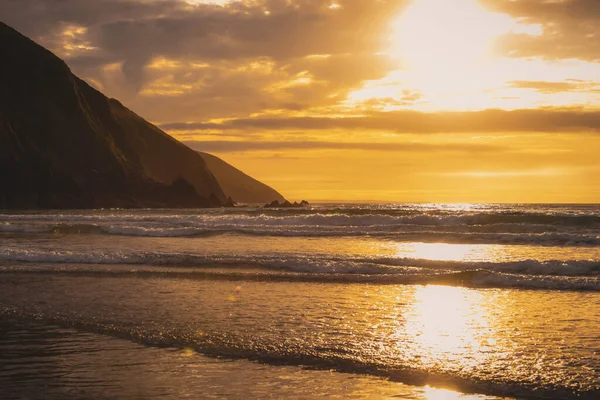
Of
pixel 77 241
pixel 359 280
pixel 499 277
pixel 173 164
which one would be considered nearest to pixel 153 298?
pixel 359 280

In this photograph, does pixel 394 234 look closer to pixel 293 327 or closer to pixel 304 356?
pixel 293 327

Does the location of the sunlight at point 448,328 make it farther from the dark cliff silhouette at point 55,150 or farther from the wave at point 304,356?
the dark cliff silhouette at point 55,150

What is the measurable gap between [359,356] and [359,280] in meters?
7.88

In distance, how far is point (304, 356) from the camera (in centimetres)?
898

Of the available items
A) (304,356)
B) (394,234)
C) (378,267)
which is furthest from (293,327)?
(394,234)

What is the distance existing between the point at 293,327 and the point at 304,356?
68.4 inches

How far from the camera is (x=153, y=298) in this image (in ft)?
44.9

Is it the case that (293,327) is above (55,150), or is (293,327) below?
below

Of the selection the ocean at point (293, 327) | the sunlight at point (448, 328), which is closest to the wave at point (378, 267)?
the ocean at point (293, 327)

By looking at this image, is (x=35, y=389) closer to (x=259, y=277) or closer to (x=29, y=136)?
(x=259, y=277)

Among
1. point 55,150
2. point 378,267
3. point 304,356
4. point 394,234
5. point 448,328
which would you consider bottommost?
point 304,356

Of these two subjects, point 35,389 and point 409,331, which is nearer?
point 35,389

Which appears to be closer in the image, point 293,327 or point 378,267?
point 293,327

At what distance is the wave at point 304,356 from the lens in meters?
7.57
